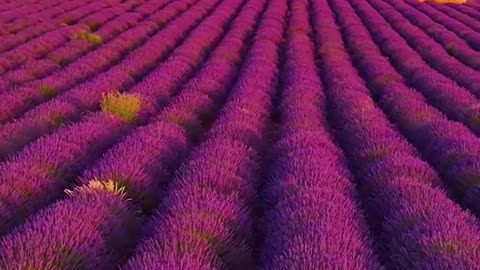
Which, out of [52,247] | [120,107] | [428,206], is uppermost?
[52,247]

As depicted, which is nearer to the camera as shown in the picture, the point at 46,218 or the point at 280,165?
the point at 46,218

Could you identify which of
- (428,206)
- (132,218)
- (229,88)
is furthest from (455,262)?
(229,88)

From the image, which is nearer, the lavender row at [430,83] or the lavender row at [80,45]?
the lavender row at [430,83]

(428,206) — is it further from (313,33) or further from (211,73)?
(313,33)

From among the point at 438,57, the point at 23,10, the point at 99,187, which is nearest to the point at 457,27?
the point at 438,57

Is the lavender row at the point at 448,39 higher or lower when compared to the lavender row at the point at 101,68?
lower

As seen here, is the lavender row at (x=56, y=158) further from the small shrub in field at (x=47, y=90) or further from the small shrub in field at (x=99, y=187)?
the small shrub in field at (x=47, y=90)

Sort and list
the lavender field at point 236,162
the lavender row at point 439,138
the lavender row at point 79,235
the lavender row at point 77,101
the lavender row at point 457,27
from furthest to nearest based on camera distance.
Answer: the lavender row at point 457,27, the lavender row at point 77,101, the lavender row at point 439,138, the lavender field at point 236,162, the lavender row at point 79,235

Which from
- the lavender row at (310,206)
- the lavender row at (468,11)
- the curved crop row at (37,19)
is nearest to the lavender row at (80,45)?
the curved crop row at (37,19)
